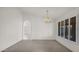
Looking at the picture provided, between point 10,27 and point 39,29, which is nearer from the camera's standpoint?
point 10,27

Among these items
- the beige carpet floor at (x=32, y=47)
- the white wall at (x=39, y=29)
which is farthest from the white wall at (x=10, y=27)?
the white wall at (x=39, y=29)

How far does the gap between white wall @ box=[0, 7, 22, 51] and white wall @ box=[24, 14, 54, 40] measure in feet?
1.47

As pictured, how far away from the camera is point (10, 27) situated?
3447 mm

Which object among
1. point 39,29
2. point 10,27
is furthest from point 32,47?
point 10,27

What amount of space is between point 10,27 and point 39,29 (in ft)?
3.60

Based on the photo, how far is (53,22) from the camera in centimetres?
429

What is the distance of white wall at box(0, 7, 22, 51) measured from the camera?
10.3 feet

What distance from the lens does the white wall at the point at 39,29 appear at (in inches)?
142

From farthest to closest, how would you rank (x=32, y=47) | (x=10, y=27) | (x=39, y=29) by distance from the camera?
(x=32, y=47) < (x=39, y=29) < (x=10, y=27)

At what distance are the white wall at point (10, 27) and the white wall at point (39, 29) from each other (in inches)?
17.7

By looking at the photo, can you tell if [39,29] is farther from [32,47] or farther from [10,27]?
[10,27]

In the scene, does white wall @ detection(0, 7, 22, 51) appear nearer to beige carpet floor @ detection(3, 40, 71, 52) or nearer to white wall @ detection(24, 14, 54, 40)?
beige carpet floor @ detection(3, 40, 71, 52)

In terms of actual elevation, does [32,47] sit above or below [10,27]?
below
